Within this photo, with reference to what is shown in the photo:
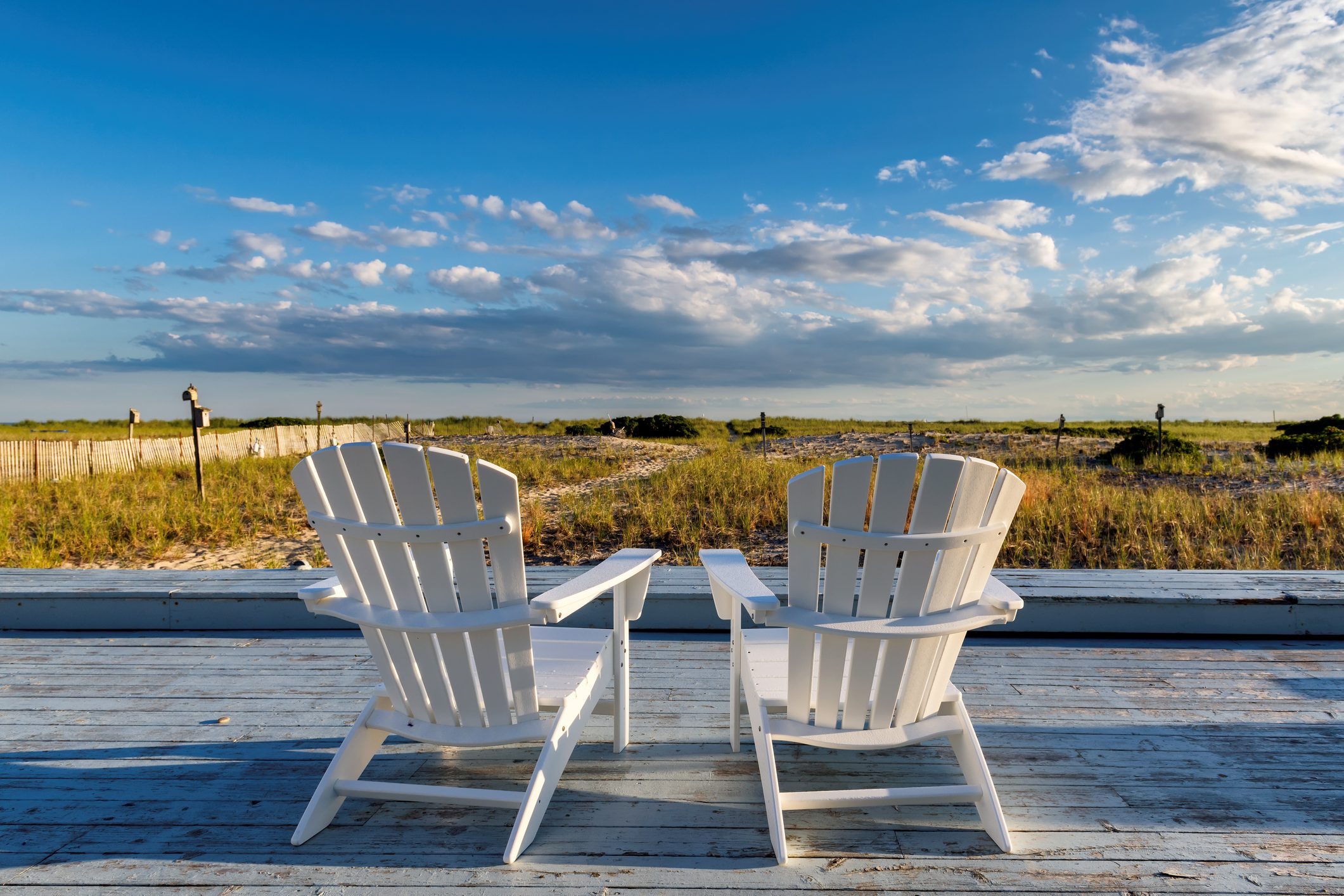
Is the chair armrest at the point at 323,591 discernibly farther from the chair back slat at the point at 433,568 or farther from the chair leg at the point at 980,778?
the chair leg at the point at 980,778

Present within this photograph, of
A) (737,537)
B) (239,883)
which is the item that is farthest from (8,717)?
(737,537)

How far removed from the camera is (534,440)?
16172mm

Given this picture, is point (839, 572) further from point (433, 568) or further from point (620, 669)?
point (433, 568)

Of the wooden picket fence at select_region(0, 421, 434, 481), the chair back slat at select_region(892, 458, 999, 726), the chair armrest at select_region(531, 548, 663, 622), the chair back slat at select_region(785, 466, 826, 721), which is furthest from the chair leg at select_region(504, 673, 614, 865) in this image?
the wooden picket fence at select_region(0, 421, 434, 481)

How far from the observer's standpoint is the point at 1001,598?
177cm

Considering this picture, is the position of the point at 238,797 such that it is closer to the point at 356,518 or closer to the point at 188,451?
the point at 356,518

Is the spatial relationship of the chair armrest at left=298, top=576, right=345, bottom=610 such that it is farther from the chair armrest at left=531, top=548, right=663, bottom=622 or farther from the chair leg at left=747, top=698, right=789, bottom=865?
the chair leg at left=747, top=698, right=789, bottom=865

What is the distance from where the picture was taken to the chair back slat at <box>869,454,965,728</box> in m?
1.60

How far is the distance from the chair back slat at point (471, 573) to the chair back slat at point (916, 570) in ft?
3.14

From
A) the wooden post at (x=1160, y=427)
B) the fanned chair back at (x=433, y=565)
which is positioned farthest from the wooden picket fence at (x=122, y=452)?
the wooden post at (x=1160, y=427)

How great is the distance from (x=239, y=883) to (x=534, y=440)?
48.5 feet

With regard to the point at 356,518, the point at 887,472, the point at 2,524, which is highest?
the point at 887,472

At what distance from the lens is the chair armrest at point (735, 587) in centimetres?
163

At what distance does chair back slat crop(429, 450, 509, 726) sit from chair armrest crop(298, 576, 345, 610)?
0.33 meters
